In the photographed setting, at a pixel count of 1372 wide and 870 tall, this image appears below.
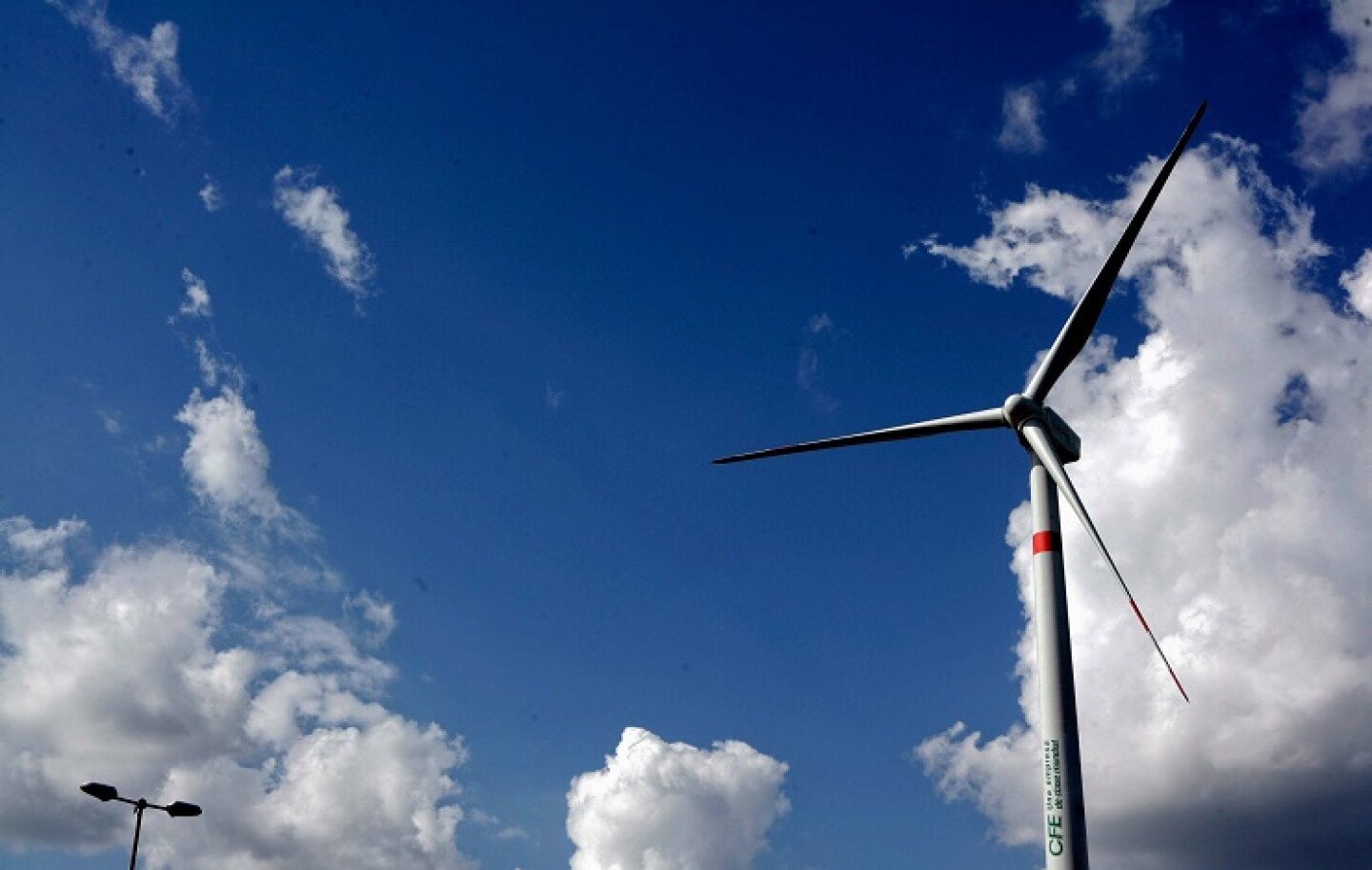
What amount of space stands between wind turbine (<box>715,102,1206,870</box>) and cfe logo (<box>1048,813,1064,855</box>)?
4 cm

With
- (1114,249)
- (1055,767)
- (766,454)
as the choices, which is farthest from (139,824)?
(1114,249)

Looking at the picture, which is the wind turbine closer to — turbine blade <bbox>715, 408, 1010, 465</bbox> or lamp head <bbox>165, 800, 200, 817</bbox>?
turbine blade <bbox>715, 408, 1010, 465</bbox>

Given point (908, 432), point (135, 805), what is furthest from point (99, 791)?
point (908, 432)

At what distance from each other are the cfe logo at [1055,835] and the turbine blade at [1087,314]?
79.0ft

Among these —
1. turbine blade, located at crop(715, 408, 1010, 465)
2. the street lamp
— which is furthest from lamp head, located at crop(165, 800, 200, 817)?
turbine blade, located at crop(715, 408, 1010, 465)

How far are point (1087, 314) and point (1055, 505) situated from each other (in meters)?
14.5

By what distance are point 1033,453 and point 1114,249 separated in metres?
14.2

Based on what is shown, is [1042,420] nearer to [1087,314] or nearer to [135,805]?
[1087,314]

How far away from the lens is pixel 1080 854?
51750 millimetres

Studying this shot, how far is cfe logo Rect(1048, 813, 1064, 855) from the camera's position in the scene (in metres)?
52.0

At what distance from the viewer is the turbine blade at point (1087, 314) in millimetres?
67438

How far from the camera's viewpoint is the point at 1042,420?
65.2m

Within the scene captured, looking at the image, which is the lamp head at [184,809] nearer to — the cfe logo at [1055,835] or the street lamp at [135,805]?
the street lamp at [135,805]

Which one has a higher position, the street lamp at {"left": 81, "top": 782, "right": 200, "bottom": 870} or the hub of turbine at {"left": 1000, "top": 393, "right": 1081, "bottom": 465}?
the hub of turbine at {"left": 1000, "top": 393, "right": 1081, "bottom": 465}
